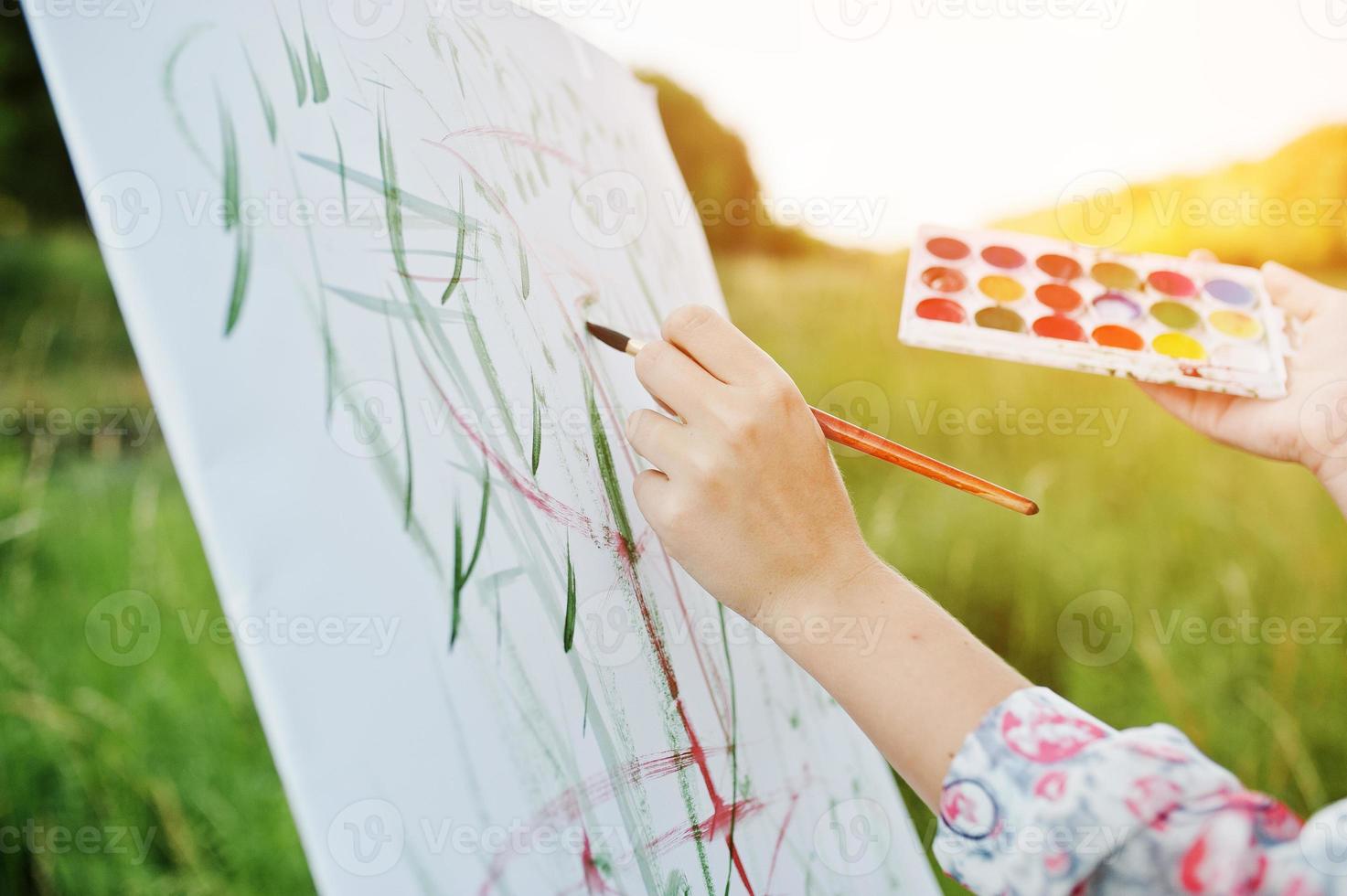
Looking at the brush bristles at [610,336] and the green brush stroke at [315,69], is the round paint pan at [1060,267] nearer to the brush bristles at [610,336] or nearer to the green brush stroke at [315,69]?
the brush bristles at [610,336]

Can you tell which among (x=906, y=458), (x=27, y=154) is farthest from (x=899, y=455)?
(x=27, y=154)

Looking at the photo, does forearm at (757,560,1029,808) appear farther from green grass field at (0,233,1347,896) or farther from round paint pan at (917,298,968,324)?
green grass field at (0,233,1347,896)

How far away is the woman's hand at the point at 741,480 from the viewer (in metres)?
→ 0.52

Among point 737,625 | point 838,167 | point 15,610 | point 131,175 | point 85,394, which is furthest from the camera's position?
point 838,167

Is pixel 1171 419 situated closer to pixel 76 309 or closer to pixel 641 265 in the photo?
pixel 641 265

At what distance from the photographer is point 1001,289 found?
89 centimetres

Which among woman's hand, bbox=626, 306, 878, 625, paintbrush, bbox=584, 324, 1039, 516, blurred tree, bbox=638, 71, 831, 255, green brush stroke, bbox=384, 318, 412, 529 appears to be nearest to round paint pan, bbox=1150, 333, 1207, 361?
paintbrush, bbox=584, 324, 1039, 516

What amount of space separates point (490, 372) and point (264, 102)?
17 centimetres

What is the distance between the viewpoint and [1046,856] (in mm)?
397

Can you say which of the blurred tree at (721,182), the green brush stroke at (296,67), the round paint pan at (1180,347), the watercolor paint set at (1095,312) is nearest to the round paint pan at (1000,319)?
the watercolor paint set at (1095,312)

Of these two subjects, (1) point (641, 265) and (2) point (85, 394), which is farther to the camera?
(2) point (85, 394)

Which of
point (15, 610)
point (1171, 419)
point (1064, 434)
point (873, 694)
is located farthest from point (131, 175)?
point (1171, 419)

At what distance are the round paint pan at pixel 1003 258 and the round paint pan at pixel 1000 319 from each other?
0.22 ft

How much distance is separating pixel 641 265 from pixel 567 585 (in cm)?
36
